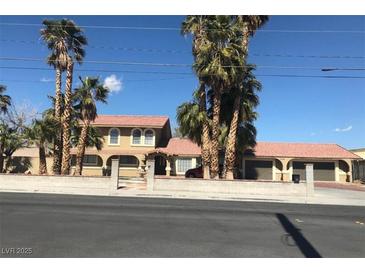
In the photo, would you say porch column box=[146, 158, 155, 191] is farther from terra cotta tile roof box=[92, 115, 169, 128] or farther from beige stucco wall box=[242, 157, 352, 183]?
beige stucco wall box=[242, 157, 352, 183]

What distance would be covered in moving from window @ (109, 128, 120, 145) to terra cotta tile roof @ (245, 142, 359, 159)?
13.4 meters


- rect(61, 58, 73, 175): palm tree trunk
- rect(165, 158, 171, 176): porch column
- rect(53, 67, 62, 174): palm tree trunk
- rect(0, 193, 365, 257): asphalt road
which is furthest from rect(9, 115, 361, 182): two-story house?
rect(0, 193, 365, 257): asphalt road

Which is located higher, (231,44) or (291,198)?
(231,44)

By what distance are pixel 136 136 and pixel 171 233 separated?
2966 cm

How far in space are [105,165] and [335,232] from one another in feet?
96.6

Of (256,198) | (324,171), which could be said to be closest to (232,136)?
(256,198)

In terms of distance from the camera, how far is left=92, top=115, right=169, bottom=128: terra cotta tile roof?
38.1 meters

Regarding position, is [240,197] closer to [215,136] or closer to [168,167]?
[215,136]

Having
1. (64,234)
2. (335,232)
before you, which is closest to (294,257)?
(335,232)

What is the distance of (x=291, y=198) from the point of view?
21531 mm

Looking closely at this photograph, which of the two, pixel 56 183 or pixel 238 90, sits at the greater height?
pixel 238 90

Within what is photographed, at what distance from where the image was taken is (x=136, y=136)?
38469mm

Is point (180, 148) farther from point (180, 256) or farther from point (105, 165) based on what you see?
point (180, 256)

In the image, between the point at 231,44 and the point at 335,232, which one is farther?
the point at 231,44
